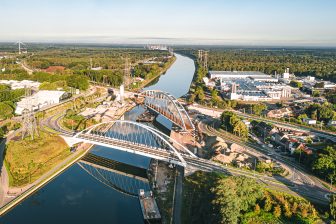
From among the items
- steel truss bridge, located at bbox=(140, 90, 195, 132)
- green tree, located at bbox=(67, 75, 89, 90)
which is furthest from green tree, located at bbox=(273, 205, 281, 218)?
green tree, located at bbox=(67, 75, 89, 90)

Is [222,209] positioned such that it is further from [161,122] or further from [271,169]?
[161,122]

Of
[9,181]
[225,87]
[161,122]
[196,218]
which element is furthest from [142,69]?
[196,218]

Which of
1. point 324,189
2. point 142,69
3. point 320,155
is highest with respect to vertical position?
point 142,69

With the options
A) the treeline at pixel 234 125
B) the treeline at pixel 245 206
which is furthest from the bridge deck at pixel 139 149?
the treeline at pixel 234 125

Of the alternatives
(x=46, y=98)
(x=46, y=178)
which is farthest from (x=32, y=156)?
(x=46, y=98)

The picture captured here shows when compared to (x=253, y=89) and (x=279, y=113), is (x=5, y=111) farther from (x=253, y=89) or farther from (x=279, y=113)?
(x=253, y=89)

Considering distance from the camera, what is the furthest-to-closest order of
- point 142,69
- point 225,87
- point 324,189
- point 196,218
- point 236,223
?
1. point 142,69
2. point 225,87
3. point 324,189
4. point 196,218
5. point 236,223
